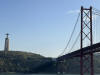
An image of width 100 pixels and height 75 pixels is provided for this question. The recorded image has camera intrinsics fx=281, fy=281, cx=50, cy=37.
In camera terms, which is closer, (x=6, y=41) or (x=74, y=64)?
(x=74, y=64)

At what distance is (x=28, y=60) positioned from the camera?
14525cm

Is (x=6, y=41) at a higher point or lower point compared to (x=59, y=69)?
higher

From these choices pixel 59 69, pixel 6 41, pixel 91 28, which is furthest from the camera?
pixel 6 41

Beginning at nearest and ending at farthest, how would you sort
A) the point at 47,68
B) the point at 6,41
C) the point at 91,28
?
the point at 91,28, the point at 47,68, the point at 6,41

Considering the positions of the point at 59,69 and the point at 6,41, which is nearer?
the point at 59,69

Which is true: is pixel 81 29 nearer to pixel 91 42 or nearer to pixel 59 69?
pixel 91 42

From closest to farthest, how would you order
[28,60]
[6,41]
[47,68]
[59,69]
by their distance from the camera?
[59,69], [47,68], [28,60], [6,41]

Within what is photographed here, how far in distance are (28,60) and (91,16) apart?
354 feet

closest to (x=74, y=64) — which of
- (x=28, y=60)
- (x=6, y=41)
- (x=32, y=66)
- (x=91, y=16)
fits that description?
(x=32, y=66)

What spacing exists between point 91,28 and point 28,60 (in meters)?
109

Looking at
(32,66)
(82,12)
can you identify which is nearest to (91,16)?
(82,12)

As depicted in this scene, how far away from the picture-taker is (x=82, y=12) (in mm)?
41156

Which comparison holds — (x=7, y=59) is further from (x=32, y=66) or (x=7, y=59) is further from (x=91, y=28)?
(x=91, y=28)

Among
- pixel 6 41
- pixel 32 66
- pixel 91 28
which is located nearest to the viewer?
pixel 91 28
